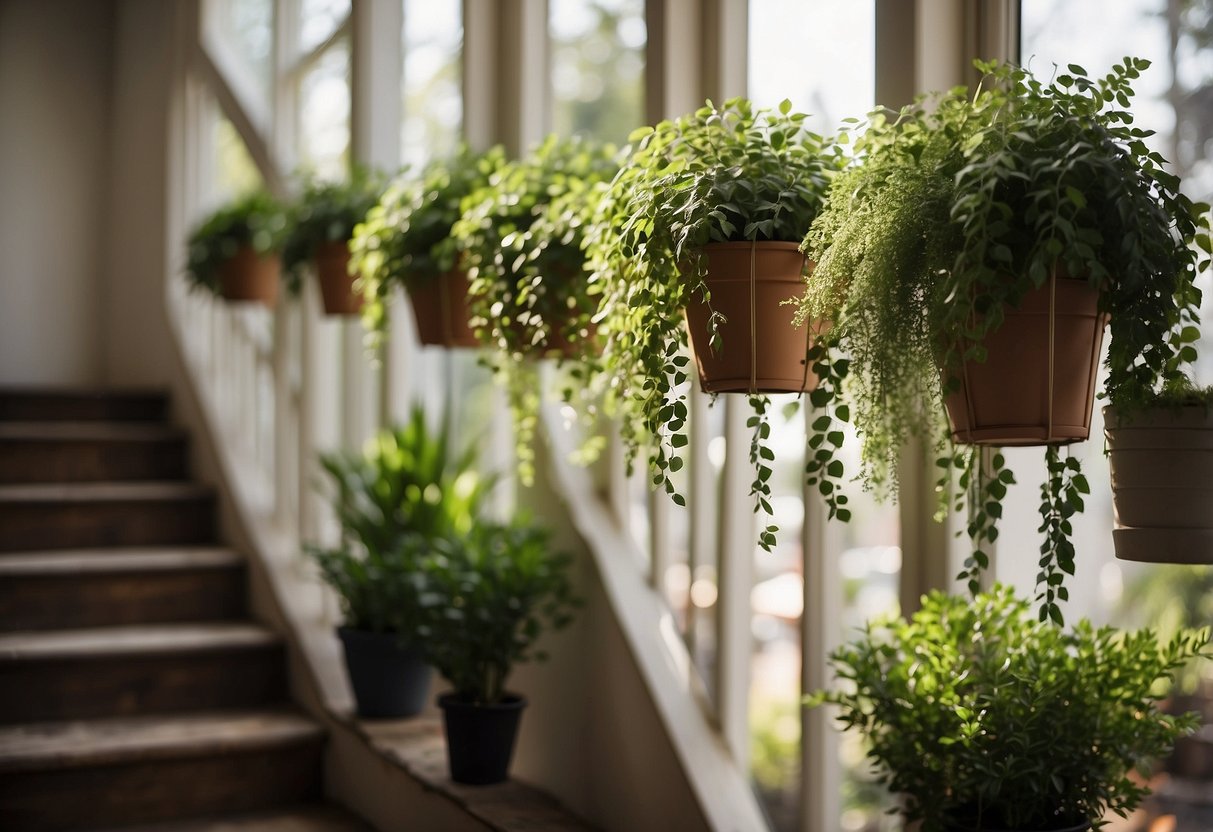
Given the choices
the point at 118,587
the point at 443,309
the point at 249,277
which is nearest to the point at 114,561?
the point at 118,587

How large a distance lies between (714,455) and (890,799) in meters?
1.99

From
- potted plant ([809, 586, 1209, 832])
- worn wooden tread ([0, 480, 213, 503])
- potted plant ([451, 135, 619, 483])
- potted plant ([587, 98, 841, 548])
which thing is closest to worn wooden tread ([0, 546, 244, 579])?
worn wooden tread ([0, 480, 213, 503])

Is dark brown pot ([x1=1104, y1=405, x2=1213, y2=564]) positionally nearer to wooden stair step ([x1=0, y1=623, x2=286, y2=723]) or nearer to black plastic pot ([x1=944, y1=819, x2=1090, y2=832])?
black plastic pot ([x1=944, y1=819, x2=1090, y2=832])

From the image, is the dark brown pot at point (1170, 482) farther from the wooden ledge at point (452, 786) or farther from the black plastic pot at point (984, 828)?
the wooden ledge at point (452, 786)

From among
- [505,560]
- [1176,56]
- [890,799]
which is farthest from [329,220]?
[890,799]

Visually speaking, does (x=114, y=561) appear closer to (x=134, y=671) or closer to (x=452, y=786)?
(x=134, y=671)

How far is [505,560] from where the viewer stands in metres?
2.49

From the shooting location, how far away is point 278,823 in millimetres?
2846

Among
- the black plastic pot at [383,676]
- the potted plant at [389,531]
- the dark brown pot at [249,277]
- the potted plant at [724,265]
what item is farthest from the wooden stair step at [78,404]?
the potted plant at [724,265]

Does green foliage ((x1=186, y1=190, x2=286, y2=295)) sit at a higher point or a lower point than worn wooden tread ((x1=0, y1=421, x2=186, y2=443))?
higher

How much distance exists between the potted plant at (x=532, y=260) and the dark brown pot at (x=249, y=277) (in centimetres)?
157

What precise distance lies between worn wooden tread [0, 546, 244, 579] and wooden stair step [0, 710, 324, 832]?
526mm

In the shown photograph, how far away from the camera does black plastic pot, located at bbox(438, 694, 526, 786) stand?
7.98 ft

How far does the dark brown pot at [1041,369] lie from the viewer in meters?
1.18
